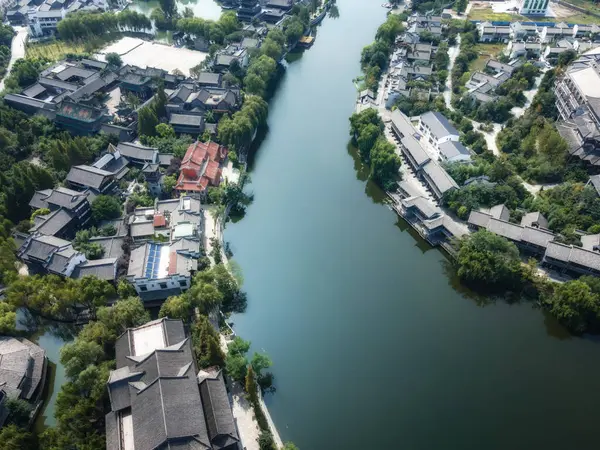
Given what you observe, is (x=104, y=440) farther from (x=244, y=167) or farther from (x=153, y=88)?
(x=153, y=88)

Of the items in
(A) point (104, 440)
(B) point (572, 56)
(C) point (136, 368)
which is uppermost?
(B) point (572, 56)

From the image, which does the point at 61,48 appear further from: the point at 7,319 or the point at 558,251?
the point at 558,251

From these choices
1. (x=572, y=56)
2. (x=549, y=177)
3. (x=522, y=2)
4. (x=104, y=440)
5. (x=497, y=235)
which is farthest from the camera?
(x=522, y=2)

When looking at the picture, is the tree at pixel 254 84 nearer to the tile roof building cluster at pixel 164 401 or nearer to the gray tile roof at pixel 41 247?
the gray tile roof at pixel 41 247

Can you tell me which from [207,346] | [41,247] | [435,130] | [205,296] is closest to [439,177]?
[435,130]

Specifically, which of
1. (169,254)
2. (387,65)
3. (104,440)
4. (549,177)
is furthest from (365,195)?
(104,440)

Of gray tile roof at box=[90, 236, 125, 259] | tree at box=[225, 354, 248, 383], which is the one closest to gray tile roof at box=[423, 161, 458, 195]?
tree at box=[225, 354, 248, 383]
